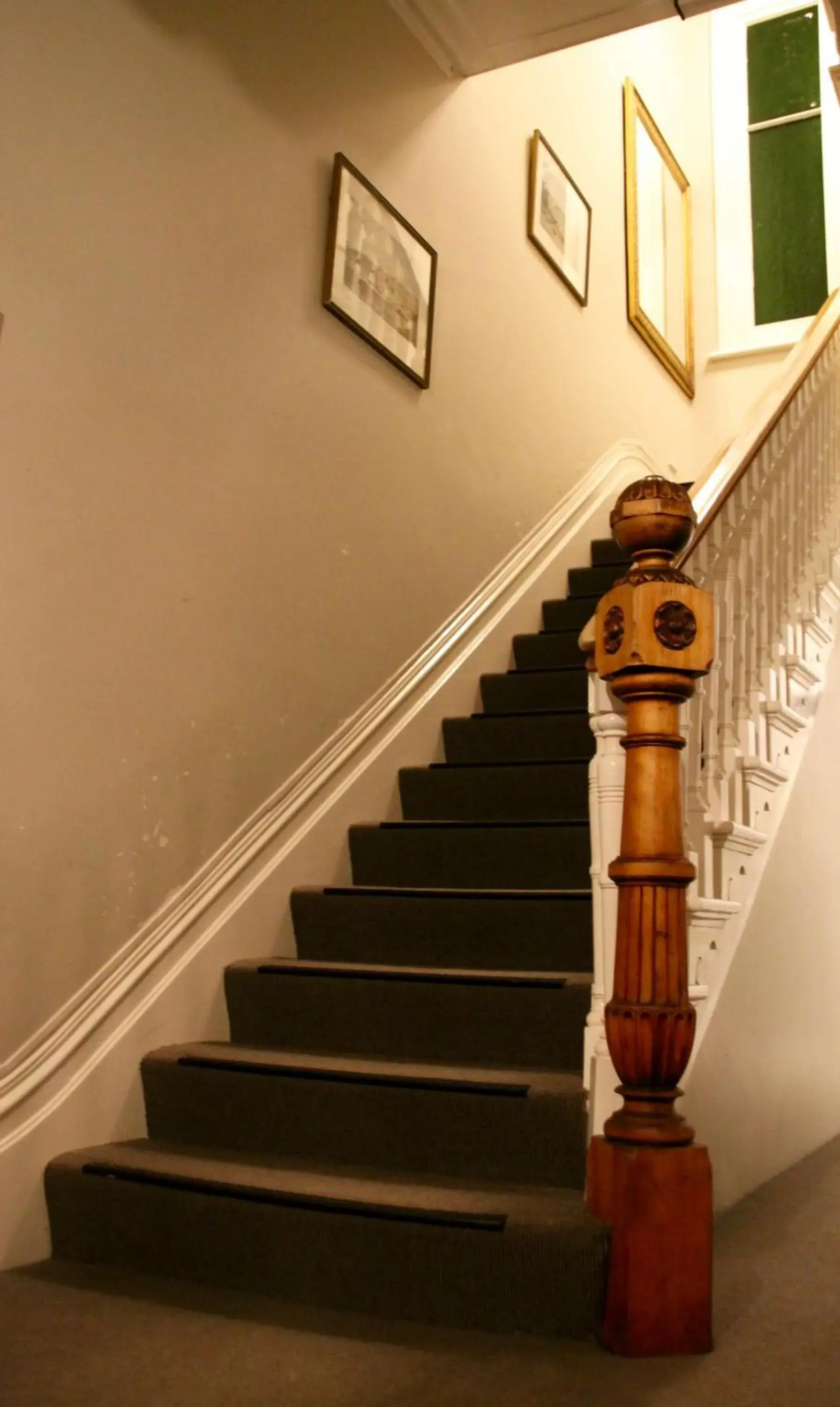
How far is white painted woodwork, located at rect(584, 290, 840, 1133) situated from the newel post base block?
0.22 m

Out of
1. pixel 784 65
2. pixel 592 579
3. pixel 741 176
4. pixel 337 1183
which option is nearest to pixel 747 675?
pixel 337 1183

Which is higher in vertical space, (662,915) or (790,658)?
(790,658)

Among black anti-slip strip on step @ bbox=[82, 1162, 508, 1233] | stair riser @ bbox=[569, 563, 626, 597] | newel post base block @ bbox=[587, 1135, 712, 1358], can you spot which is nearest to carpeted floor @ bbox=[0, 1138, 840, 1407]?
newel post base block @ bbox=[587, 1135, 712, 1358]

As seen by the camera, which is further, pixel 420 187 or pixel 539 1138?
pixel 420 187

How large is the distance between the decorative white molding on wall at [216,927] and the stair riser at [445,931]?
0.12 m

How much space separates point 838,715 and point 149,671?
6.04ft

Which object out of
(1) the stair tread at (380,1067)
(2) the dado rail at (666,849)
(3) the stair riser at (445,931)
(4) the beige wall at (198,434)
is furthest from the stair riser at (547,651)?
(1) the stair tread at (380,1067)

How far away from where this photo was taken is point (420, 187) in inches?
140

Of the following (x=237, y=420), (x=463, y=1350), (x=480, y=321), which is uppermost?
(x=480, y=321)

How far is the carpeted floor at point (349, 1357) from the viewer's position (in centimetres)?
140

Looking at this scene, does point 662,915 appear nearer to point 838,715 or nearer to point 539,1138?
point 539,1138

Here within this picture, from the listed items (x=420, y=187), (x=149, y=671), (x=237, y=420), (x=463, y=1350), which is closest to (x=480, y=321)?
(x=420, y=187)

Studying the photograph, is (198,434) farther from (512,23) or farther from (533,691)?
(512,23)

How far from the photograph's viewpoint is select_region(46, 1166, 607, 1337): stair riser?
1.59 m
